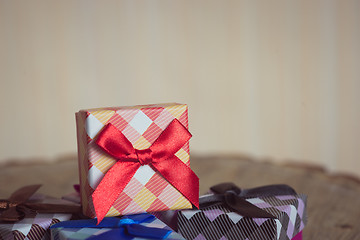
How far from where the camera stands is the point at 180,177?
97cm

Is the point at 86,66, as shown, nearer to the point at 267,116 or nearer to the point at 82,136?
the point at 267,116

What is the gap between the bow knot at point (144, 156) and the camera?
3.06ft

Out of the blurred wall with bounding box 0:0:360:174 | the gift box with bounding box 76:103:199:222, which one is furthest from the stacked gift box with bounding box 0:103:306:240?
the blurred wall with bounding box 0:0:360:174

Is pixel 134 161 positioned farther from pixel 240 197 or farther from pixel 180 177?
pixel 240 197

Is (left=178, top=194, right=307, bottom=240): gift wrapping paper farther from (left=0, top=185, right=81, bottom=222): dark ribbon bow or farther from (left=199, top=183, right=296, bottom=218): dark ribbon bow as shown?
(left=0, top=185, right=81, bottom=222): dark ribbon bow

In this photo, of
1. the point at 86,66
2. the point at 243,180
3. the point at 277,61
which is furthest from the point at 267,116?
the point at 86,66

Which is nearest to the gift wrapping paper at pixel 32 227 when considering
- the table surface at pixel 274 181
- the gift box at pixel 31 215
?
the gift box at pixel 31 215

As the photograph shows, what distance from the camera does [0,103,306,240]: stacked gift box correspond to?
35.2 inches

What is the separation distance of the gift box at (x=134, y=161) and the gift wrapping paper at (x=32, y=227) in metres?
0.07

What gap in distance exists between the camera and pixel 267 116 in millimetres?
2312

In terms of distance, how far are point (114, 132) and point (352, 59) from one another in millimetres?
1489

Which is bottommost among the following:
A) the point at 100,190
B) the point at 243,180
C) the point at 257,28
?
the point at 243,180

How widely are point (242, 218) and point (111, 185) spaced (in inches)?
10.9

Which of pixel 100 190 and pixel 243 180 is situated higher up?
pixel 100 190
